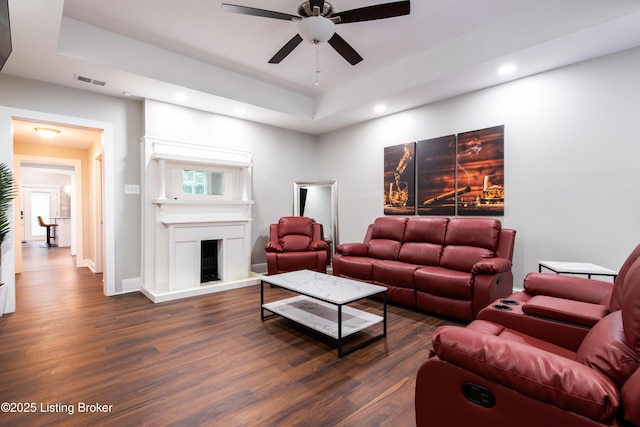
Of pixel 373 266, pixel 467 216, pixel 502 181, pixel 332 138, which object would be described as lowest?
pixel 373 266

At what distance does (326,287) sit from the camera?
2.89 meters

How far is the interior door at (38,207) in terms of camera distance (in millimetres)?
11174

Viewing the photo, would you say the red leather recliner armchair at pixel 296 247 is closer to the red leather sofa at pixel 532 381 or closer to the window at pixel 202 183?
the window at pixel 202 183

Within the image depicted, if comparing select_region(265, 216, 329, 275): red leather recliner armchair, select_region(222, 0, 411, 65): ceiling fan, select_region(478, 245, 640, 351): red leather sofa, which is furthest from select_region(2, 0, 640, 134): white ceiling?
select_region(478, 245, 640, 351): red leather sofa

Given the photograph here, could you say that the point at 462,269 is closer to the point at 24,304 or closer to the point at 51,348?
the point at 51,348

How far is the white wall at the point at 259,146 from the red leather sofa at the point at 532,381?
4577 mm

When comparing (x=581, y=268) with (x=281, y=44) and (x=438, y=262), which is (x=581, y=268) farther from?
(x=281, y=44)

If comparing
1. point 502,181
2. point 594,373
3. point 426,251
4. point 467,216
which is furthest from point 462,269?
point 594,373

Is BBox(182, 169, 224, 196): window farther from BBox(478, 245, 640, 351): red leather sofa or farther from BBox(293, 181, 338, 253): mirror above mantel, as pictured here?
BBox(478, 245, 640, 351): red leather sofa

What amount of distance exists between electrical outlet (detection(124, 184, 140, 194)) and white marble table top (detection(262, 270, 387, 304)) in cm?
267

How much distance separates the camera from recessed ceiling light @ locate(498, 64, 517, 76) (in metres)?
3.37

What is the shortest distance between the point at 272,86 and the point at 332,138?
5.65 ft

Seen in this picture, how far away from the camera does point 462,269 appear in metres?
3.48

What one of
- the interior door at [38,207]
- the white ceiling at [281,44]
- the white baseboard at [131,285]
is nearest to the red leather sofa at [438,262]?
the white ceiling at [281,44]
